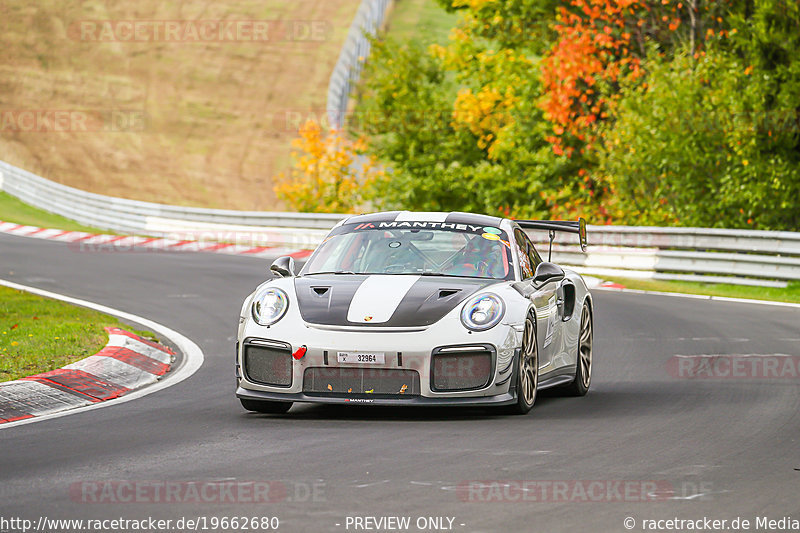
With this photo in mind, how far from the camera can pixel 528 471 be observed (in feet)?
23.1

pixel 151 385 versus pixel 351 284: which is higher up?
pixel 351 284

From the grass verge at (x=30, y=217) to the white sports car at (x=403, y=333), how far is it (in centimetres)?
2634

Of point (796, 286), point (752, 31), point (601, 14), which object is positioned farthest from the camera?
point (601, 14)

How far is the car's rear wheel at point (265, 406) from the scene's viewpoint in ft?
30.2

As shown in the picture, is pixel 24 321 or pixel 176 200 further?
pixel 176 200

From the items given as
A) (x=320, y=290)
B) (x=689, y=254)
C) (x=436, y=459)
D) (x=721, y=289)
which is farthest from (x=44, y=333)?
(x=689, y=254)

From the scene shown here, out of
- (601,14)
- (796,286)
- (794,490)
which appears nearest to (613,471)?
(794,490)

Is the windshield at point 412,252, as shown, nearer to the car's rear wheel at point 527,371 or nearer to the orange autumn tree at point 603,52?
the car's rear wheel at point 527,371

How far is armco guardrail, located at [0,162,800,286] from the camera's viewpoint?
21953 mm

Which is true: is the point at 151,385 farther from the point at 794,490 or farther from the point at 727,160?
the point at 727,160

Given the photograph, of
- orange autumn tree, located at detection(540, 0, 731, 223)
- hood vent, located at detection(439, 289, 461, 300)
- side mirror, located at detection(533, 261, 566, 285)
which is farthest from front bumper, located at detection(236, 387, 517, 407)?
orange autumn tree, located at detection(540, 0, 731, 223)

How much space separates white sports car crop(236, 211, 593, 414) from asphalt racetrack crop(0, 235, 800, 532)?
21cm

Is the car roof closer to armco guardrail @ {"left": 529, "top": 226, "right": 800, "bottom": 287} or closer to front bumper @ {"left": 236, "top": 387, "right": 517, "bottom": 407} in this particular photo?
front bumper @ {"left": 236, "top": 387, "right": 517, "bottom": 407}

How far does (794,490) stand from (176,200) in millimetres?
41994
